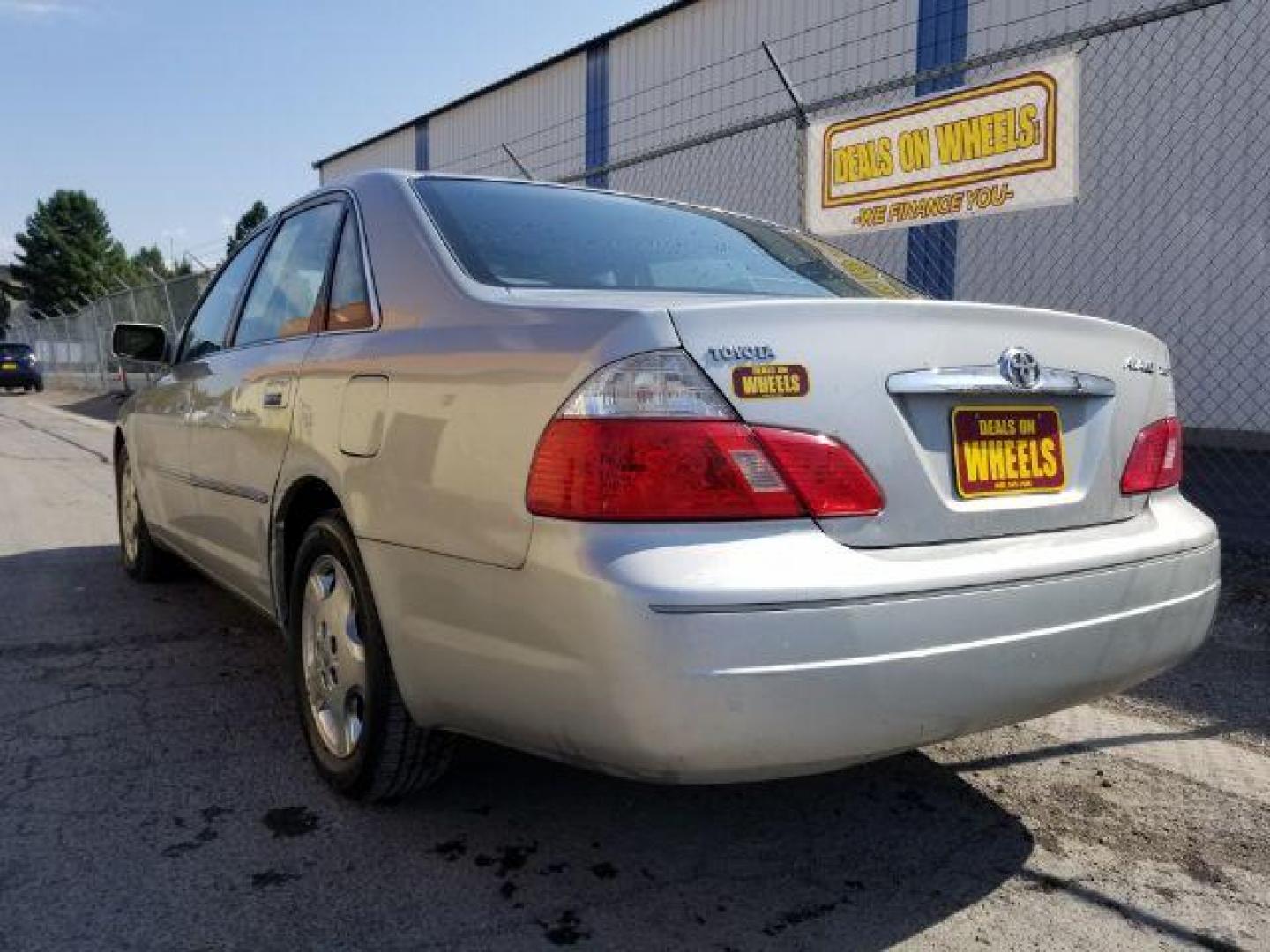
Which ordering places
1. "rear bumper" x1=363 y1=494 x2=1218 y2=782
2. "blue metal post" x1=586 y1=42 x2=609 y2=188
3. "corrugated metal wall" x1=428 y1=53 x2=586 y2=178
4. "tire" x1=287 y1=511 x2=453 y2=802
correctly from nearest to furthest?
"rear bumper" x1=363 y1=494 x2=1218 y2=782, "tire" x1=287 y1=511 x2=453 y2=802, "blue metal post" x1=586 y1=42 x2=609 y2=188, "corrugated metal wall" x1=428 y1=53 x2=586 y2=178

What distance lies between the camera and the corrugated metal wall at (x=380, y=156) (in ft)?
72.7

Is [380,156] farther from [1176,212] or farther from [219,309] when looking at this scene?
[219,309]

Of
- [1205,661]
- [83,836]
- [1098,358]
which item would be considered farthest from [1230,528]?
[83,836]

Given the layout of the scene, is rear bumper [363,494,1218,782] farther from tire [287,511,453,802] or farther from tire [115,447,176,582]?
tire [115,447,176,582]

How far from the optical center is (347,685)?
2.61 metres

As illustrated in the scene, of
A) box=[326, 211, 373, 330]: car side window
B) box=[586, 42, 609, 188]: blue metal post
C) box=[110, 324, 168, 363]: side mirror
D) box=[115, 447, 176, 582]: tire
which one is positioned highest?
box=[586, 42, 609, 188]: blue metal post

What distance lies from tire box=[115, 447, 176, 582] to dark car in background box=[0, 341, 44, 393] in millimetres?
26968

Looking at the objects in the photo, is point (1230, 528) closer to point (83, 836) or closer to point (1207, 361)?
point (1207, 361)

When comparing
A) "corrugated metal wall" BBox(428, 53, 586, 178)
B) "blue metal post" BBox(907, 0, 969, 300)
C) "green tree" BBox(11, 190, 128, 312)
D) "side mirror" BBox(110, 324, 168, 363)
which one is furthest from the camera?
"green tree" BBox(11, 190, 128, 312)

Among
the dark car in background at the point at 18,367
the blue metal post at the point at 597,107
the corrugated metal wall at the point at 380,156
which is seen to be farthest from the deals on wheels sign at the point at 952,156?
the dark car in background at the point at 18,367

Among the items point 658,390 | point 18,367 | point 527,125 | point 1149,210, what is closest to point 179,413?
point 658,390

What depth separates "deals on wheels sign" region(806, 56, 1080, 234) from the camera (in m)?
5.20

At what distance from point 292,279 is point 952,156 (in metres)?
3.82

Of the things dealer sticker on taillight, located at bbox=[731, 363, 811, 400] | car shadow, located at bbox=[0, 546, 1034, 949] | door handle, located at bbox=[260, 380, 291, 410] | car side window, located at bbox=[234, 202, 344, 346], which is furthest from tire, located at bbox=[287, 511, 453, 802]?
dealer sticker on taillight, located at bbox=[731, 363, 811, 400]
